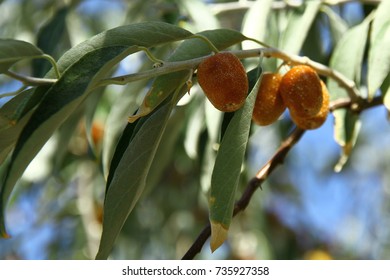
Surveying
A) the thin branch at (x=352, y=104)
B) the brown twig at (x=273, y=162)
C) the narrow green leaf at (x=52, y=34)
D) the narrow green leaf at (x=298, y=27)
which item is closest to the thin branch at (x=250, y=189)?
the brown twig at (x=273, y=162)

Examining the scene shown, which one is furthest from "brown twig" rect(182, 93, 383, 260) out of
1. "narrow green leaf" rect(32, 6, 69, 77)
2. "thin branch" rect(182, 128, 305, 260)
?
"narrow green leaf" rect(32, 6, 69, 77)

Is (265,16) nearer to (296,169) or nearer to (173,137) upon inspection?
(173,137)

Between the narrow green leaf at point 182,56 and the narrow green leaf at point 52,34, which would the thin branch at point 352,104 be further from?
the narrow green leaf at point 52,34

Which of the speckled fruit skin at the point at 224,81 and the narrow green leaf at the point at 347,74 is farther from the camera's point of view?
the narrow green leaf at the point at 347,74

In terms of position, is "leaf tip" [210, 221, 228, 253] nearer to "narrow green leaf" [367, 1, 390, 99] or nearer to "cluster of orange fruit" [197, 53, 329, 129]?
"cluster of orange fruit" [197, 53, 329, 129]

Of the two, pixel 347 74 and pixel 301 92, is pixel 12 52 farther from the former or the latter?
pixel 347 74
